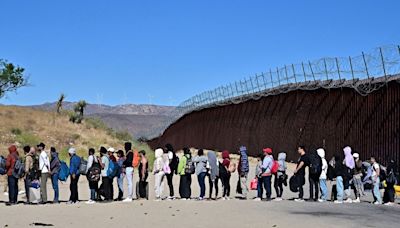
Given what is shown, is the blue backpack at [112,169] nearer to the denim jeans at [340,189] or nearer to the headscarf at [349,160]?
the denim jeans at [340,189]

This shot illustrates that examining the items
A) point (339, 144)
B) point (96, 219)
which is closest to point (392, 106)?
point (339, 144)

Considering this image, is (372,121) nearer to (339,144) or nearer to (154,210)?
(339,144)

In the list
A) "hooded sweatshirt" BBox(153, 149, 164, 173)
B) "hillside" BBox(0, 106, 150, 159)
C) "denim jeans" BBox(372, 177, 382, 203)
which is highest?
"hillside" BBox(0, 106, 150, 159)

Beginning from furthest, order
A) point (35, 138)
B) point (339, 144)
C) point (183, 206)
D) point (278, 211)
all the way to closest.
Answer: point (35, 138) < point (339, 144) < point (183, 206) < point (278, 211)

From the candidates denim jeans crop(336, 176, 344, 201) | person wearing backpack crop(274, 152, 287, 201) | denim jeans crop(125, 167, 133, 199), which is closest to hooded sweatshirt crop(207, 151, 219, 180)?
person wearing backpack crop(274, 152, 287, 201)

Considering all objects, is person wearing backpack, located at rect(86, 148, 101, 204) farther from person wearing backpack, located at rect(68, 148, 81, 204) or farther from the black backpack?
the black backpack

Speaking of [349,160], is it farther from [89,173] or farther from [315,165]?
[89,173]

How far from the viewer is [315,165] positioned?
2092cm

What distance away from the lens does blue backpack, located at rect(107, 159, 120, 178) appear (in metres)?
21.2

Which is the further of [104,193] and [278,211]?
[104,193]

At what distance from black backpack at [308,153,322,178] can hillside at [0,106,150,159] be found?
3074cm

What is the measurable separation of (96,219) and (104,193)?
444 cm

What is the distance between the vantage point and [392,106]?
27.7 metres

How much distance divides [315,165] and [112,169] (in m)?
5.65
